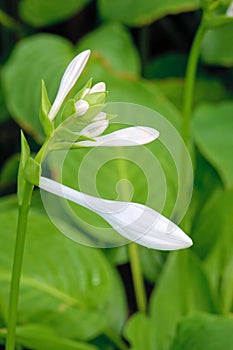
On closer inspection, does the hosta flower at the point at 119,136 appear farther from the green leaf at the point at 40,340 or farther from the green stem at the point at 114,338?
the green stem at the point at 114,338

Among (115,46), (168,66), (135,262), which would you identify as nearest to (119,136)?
(135,262)

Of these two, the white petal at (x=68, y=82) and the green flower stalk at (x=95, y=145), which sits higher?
the white petal at (x=68, y=82)

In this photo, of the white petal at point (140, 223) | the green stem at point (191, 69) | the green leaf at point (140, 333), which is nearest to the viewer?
the white petal at point (140, 223)

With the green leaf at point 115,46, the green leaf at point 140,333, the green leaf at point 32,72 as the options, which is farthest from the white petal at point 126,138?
the green leaf at point 115,46

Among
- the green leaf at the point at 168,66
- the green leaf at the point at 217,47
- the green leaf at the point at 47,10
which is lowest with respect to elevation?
the green leaf at the point at 168,66

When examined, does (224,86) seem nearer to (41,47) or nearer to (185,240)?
(41,47)

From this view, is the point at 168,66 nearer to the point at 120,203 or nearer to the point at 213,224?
the point at 213,224
